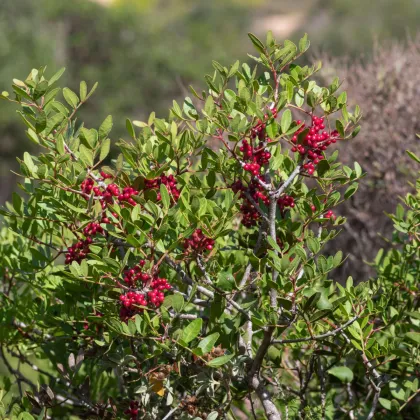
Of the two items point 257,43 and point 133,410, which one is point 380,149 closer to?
point 257,43

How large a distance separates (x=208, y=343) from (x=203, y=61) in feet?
86.2

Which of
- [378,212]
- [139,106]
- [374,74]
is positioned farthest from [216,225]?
[139,106]

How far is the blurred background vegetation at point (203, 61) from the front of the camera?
573 centimetres

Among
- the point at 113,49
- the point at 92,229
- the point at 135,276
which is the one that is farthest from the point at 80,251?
the point at 113,49

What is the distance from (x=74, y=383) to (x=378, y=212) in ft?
12.7

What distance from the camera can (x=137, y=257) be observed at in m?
2.44

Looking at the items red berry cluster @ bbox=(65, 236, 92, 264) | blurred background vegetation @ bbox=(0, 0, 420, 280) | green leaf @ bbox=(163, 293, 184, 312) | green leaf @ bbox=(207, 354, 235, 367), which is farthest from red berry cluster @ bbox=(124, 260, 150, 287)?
blurred background vegetation @ bbox=(0, 0, 420, 280)

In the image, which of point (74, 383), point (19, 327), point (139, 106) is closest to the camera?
point (74, 383)

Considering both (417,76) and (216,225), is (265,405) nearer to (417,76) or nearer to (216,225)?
(216,225)

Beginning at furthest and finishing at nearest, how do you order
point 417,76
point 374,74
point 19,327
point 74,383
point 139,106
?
point 139,106 < point 374,74 < point 417,76 < point 19,327 < point 74,383

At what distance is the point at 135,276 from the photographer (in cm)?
221

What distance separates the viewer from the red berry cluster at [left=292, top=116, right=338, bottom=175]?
2242 millimetres

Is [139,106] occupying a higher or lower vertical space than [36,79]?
higher

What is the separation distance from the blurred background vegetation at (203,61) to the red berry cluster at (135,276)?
104 inches
